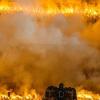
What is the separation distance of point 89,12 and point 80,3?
1.00m

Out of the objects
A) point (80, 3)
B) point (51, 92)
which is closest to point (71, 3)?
point (80, 3)

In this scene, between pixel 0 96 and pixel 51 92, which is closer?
pixel 51 92

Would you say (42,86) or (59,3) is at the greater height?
(59,3)

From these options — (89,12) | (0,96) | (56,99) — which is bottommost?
(56,99)

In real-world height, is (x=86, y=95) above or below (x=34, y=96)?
above

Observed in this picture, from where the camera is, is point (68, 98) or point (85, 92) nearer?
point (68, 98)

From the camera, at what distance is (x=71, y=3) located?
50.8m

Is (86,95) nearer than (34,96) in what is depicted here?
No

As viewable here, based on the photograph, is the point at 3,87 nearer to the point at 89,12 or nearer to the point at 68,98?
the point at 89,12

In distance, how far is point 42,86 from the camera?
51031mm

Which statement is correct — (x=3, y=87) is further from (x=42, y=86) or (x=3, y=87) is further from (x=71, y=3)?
(x=71, y=3)

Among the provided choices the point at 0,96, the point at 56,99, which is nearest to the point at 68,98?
the point at 56,99

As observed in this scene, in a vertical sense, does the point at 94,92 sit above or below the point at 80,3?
below

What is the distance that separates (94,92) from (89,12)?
20.2 ft
